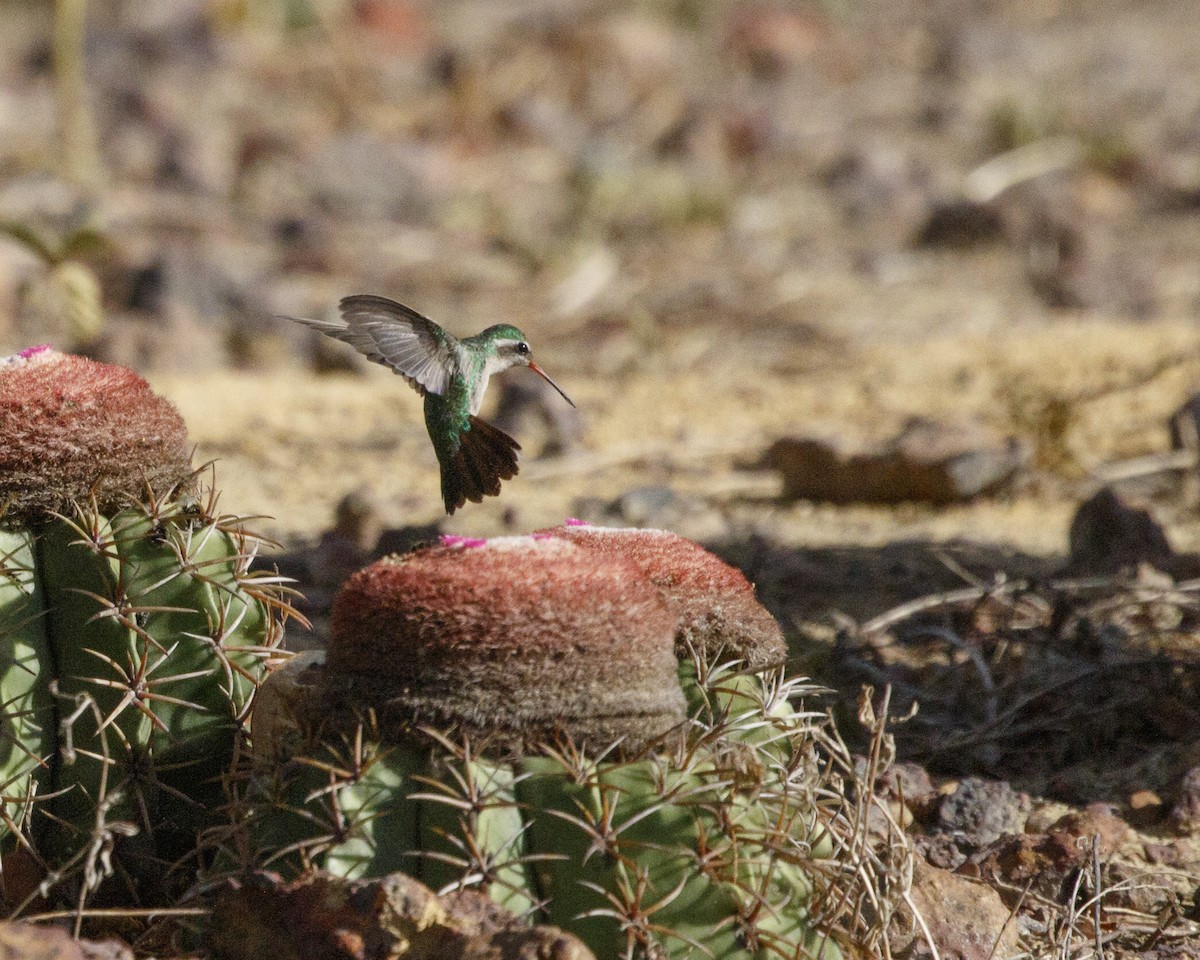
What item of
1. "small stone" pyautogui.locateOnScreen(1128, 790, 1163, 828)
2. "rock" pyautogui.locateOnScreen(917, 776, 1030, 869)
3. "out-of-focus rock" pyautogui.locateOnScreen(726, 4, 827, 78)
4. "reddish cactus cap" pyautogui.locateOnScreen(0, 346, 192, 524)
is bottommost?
"small stone" pyautogui.locateOnScreen(1128, 790, 1163, 828)

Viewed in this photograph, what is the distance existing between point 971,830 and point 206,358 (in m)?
5.48

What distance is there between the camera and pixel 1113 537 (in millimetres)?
4441

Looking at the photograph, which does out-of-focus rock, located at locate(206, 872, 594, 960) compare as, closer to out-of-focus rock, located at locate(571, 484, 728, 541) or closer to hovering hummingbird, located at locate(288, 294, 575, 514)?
hovering hummingbird, located at locate(288, 294, 575, 514)

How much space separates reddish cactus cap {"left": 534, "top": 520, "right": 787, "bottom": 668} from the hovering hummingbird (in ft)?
0.85

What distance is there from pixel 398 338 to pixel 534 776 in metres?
0.80

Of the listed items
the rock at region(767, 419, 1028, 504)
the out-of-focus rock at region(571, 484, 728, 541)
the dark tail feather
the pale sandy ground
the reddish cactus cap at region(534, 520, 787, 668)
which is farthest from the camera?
the rock at region(767, 419, 1028, 504)

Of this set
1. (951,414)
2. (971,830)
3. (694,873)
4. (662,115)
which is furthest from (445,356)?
(662,115)

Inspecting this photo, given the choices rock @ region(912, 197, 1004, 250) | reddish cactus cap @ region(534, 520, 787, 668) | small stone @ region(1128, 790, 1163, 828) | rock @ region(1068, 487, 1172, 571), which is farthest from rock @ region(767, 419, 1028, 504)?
rock @ region(912, 197, 1004, 250)

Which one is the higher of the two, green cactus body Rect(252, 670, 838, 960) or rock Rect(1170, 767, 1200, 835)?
green cactus body Rect(252, 670, 838, 960)

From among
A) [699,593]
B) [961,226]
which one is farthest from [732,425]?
[699,593]

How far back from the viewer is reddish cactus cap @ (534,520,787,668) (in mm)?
2172

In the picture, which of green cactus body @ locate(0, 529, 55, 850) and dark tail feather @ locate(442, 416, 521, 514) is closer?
green cactus body @ locate(0, 529, 55, 850)

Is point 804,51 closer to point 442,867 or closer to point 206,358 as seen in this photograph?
point 206,358

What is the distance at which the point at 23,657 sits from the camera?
2287mm
